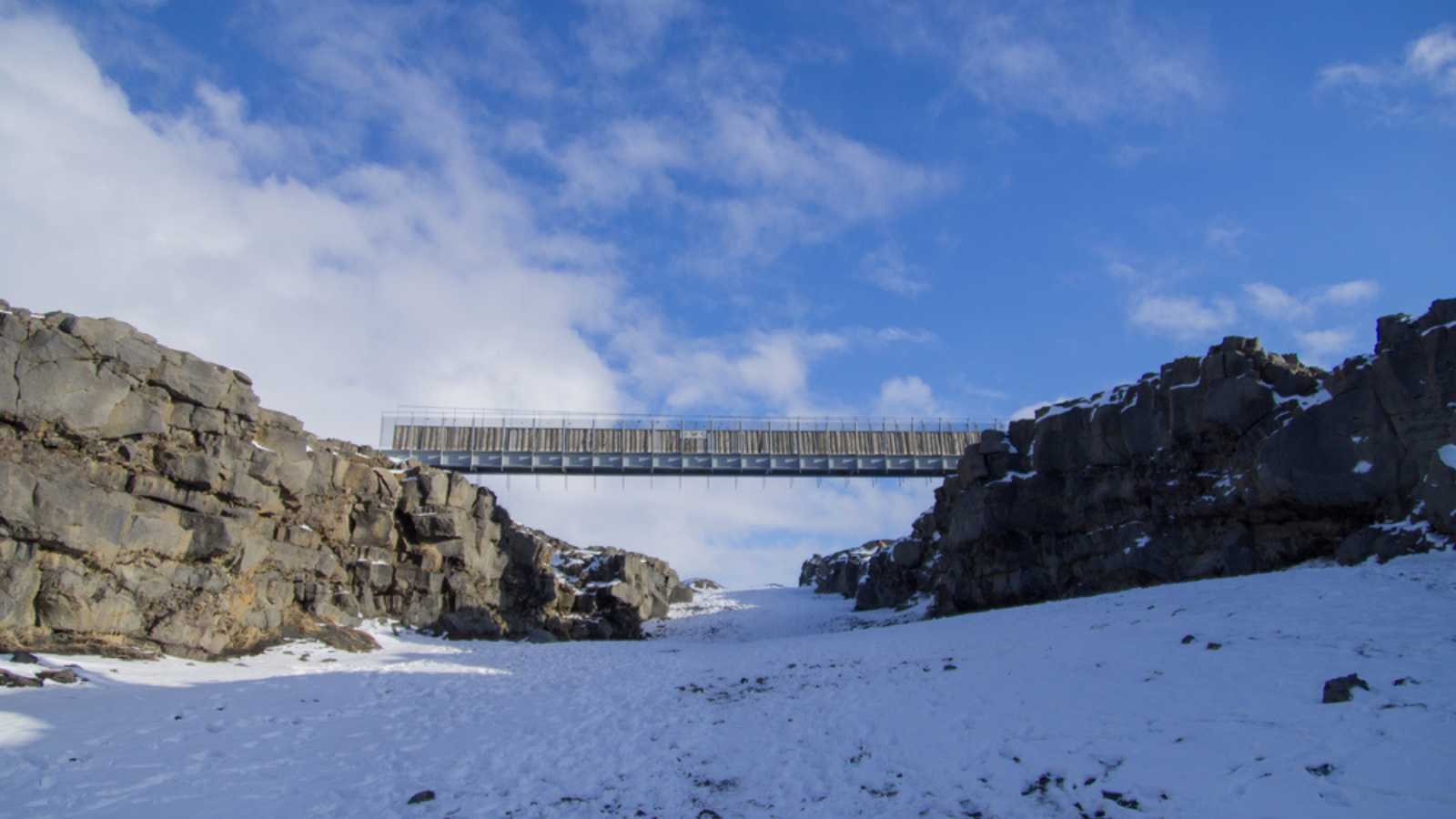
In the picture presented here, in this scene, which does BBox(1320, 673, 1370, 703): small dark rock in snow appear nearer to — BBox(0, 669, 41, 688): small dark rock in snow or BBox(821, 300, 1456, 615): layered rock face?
BBox(821, 300, 1456, 615): layered rock face

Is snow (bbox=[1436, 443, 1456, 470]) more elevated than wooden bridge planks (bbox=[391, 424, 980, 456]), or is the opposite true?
wooden bridge planks (bbox=[391, 424, 980, 456])

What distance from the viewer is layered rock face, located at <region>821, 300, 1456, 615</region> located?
69.2 feet

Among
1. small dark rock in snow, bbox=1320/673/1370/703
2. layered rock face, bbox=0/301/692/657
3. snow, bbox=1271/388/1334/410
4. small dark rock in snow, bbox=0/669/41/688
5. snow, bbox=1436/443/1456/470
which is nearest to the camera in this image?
small dark rock in snow, bbox=1320/673/1370/703

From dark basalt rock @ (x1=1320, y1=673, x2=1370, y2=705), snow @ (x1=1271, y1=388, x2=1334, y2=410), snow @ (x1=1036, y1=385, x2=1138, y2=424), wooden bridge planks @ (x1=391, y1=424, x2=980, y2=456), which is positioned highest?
wooden bridge planks @ (x1=391, y1=424, x2=980, y2=456)

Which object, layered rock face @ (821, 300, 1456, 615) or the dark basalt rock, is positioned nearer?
the dark basalt rock

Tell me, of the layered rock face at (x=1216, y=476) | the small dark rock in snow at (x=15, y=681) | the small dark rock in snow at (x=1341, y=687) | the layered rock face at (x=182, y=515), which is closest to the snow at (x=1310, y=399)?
the layered rock face at (x=1216, y=476)

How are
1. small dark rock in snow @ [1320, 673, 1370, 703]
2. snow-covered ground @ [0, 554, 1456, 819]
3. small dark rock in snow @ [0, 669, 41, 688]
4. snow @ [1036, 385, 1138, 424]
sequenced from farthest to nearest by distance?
1. snow @ [1036, 385, 1138, 424]
2. small dark rock in snow @ [0, 669, 41, 688]
3. small dark rock in snow @ [1320, 673, 1370, 703]
4. snow-covered ground @ [0, 554, 1456, 819]

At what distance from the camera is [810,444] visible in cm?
5359

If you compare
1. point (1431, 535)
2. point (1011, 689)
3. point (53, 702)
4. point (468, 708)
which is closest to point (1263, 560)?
point (1431, 535)

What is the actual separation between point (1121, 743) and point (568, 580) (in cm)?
3780

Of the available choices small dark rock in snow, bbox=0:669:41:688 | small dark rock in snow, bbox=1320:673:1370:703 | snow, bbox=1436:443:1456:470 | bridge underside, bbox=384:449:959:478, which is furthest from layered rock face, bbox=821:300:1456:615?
small dark rock in snow, bbox=0:669:41:688

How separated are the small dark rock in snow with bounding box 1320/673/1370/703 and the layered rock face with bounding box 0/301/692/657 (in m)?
22.9

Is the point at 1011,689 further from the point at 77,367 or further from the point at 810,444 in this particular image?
the point at 810,444

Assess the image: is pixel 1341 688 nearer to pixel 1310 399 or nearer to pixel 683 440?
pixel 1310 399
